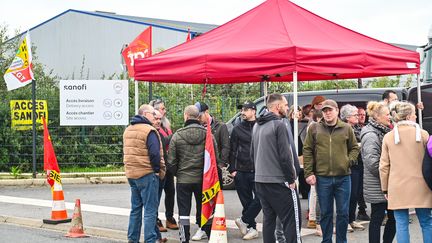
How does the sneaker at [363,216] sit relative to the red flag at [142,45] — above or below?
below

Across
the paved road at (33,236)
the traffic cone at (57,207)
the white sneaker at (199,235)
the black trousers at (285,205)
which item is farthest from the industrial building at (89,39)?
the black trousers at (285,205)

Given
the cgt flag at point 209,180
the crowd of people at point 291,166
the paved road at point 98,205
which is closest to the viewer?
the crowd of people at point 291,166

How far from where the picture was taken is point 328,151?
744 centimetres

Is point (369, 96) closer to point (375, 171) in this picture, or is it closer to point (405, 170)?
point (375, 171)

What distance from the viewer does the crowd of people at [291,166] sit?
6.56m

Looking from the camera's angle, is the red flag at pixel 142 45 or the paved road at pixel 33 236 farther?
the red flag at pixel 142 45

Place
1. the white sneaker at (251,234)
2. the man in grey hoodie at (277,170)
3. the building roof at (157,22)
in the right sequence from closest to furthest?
1. the man in grey hoodie at (277,170)
2. the white sneaker at (251,234)
3. the building roof at (157,22)

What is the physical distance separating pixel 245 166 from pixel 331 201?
1.72 metres

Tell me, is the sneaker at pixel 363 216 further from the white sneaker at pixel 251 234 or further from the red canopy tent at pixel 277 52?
the red canopy tent at pixel 277 52

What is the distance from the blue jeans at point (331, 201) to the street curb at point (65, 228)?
226 centimetres

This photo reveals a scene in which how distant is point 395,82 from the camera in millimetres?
26016

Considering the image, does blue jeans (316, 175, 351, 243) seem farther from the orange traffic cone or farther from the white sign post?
the white sign post

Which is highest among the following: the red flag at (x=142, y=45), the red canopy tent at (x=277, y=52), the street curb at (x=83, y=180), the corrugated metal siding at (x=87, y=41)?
the corrugated metal siding at (x=87, y=41)

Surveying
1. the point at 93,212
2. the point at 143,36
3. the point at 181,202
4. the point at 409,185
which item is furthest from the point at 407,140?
the point at 143,36
